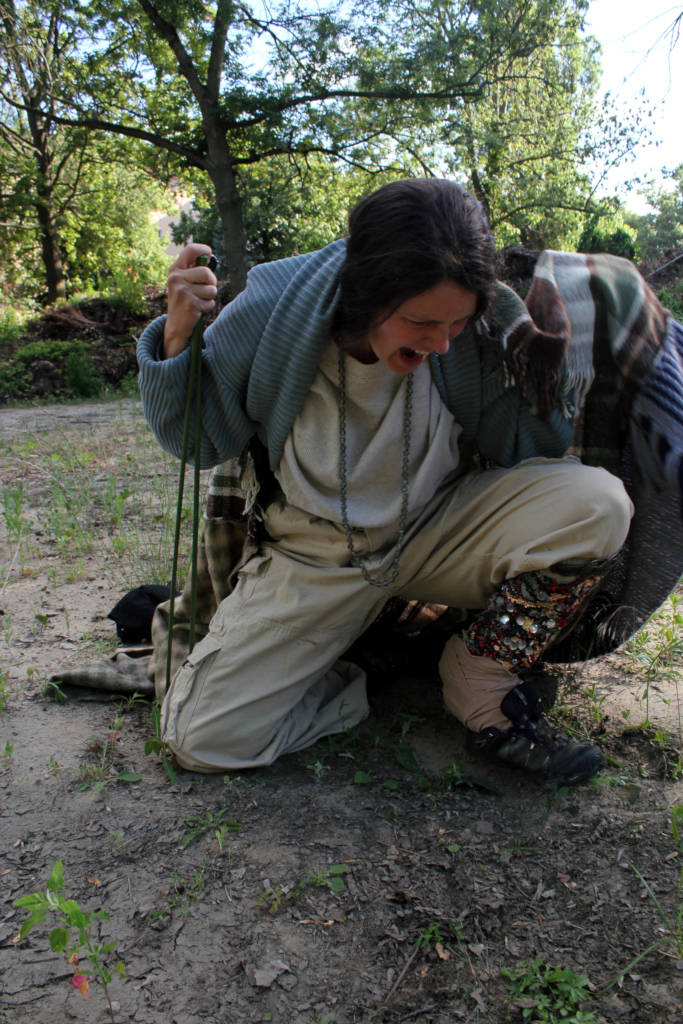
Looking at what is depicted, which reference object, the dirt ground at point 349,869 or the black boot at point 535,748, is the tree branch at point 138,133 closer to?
the dirt ground at point 349,869

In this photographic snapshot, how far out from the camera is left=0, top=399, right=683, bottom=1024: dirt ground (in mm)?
1331

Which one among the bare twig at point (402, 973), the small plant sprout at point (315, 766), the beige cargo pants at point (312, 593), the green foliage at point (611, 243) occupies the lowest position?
the bare twig at point (402, 973)

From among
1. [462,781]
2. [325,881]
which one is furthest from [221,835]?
[462,781]

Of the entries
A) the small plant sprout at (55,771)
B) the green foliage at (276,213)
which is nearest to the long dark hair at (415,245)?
the small plant sprout at (55,771)

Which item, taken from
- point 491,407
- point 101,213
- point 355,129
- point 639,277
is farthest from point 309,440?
point 101,213

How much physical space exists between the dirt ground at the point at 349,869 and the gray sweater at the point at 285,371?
0.86m

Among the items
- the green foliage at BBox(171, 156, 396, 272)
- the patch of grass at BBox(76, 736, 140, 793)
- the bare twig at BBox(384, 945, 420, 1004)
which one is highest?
the green foliage at BBox(171, 156, 396, 272)

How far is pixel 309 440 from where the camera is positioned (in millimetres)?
1896

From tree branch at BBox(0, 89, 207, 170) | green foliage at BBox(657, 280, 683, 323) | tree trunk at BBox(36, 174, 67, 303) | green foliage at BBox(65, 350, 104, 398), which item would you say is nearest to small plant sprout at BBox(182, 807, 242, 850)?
green foliage at BBox(657, 280, 683, 323)

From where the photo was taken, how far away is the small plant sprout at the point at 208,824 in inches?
67.4

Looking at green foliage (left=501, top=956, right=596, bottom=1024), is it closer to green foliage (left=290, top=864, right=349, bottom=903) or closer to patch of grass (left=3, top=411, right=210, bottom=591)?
green foliage (left=290, top=864, right=349, bottom=903)

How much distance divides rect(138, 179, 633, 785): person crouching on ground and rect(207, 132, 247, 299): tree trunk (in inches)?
335

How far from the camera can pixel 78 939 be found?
143 cm

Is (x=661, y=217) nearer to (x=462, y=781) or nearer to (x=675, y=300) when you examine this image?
(x=675, y=300)
